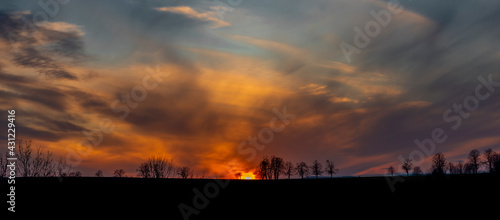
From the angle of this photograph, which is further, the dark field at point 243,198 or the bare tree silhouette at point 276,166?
the bare tree silhouette at point 276,166

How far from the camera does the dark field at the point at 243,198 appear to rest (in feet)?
77.6

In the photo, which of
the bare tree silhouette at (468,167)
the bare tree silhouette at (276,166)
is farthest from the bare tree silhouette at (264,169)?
the bare tree silhouette at (468,167)

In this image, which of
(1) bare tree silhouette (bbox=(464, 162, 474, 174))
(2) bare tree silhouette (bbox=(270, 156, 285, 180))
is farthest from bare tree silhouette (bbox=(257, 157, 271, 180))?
(1) bare tree silhouette (bbox=(464, 162, 474, 174))

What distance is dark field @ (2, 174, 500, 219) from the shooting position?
77.6ft

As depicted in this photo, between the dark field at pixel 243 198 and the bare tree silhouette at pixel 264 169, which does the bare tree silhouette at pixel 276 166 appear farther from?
the dark field at pixel 243 198

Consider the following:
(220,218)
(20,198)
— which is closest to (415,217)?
(220,218)

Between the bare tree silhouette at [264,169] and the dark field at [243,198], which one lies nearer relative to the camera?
the dark field at [243,198]

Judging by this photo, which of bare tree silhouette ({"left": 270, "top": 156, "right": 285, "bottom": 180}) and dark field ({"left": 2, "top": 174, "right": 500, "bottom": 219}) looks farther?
bare tree silhouette ({"left": 270, "top": 156, "right": 285, "bottom": 180})

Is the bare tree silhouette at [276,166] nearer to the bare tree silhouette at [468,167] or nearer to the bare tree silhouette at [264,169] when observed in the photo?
the bare tree silhouette at [264,169]

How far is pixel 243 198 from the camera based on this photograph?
28125mm

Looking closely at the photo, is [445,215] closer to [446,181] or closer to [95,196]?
[446,181]

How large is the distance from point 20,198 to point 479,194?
120 ft

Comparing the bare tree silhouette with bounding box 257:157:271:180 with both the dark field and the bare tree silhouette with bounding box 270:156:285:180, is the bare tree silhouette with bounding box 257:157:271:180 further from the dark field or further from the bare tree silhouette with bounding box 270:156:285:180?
the dark field

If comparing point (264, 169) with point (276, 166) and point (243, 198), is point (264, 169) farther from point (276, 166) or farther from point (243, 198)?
point (243, 198)
